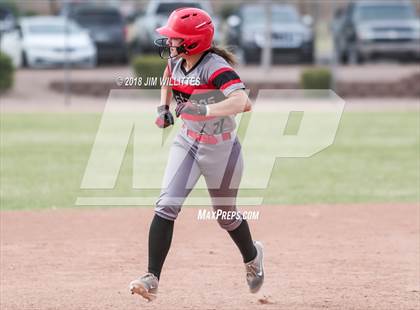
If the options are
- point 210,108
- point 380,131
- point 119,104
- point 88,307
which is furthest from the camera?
point 119,104

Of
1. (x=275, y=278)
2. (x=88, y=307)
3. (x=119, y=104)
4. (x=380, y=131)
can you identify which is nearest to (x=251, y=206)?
(x=275, y=278)

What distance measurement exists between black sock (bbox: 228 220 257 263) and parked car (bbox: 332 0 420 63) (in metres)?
23.7

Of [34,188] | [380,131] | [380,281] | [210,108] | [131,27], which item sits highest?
[210,108]

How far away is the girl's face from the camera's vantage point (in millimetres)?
6547

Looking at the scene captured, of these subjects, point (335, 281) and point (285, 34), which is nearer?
point (335, 281)

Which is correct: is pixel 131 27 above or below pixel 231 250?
below

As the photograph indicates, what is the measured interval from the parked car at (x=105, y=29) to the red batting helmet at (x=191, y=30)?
2504cm

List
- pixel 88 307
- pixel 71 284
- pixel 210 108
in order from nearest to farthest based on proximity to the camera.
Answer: pixel 210 108, pixel 88 307, pixel 71 284

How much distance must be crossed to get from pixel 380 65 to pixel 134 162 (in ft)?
56.9

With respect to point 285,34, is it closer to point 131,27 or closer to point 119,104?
point 131,27

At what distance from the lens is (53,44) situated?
28969mm

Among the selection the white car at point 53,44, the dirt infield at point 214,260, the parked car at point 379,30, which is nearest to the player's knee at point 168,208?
the dirt infield at point 214,260

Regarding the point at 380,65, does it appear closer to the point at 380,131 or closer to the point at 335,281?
the point at 380,131

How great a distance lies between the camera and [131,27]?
116 ft
